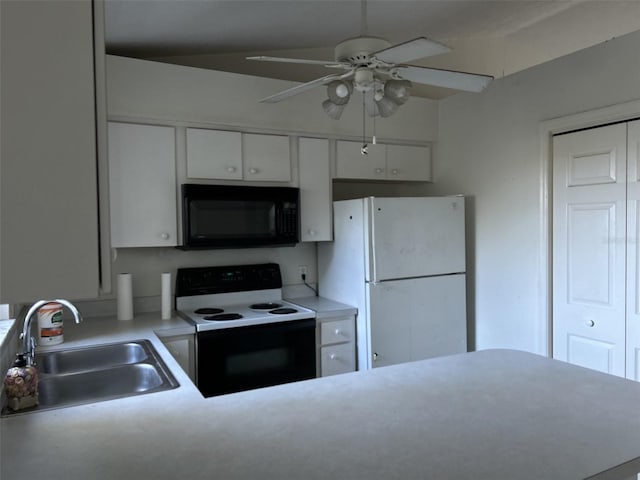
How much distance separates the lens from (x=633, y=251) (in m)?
2.34

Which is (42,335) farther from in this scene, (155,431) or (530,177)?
(530,177)

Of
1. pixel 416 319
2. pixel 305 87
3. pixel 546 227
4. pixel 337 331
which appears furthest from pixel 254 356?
pixel 546 227

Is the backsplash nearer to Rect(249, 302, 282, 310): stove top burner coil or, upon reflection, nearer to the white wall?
Rect(249, 302, 282, 310): stove top burner coil

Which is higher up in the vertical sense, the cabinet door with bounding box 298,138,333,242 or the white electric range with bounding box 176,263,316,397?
the cabinet door with bounding box 298,138,333,242

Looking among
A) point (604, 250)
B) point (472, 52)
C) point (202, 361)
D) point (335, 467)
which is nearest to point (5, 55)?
point (335, 467)

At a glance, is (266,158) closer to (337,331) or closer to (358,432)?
(337,331)

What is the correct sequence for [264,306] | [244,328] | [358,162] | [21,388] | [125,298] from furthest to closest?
[358,162], [264,306], [125,298], [244,328], [21,388]

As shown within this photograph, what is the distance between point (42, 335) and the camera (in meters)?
2.21

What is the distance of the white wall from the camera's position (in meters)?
2.49

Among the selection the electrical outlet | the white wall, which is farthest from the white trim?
the electrical outlet

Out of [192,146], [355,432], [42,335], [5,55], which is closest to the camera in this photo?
[5,55]

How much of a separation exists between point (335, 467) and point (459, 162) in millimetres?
2823

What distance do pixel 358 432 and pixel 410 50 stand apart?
128cm

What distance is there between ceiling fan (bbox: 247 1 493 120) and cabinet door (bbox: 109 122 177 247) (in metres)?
0.96
